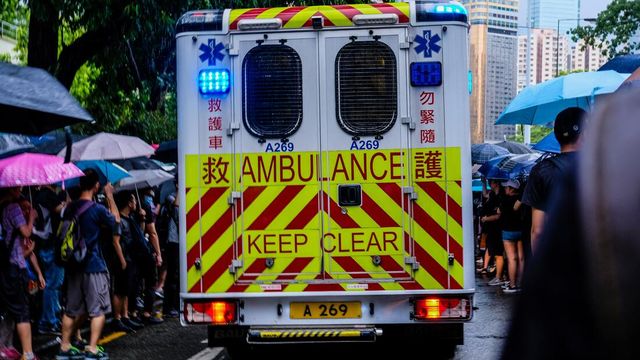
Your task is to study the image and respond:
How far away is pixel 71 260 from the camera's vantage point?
27.9 ft

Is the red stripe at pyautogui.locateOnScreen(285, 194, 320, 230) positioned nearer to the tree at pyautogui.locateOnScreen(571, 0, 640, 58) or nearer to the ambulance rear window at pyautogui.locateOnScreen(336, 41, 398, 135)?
the ambulance rear window at pyautogui.locateOnScreen(336, 41, 398, 135)

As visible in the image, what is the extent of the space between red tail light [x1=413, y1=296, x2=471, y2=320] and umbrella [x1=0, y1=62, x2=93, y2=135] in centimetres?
272

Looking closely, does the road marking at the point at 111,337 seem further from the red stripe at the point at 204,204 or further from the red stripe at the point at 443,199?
the red stripe at the point at 443,199

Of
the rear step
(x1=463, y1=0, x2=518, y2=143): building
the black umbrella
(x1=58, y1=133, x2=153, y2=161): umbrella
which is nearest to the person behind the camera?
the rear step

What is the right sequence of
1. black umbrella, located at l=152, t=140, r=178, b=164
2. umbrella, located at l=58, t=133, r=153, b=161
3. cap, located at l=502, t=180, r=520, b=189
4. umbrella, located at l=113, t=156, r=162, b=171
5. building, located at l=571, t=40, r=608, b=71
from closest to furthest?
umbrella, located at l=58, t=133, r=153, b=161 < cap, located at l=502, t=180, r=520, b=189 < umbrella, located at l=113, t=156, r=162, b=171 < black umbrella, located at l=152, t=140, r=178, b=164 < building, located at l=571, t=40, r=608, b=71

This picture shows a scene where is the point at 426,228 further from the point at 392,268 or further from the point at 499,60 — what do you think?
the point at 499,60

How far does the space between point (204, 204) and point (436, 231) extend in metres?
1.74

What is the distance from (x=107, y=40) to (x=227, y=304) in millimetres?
7909

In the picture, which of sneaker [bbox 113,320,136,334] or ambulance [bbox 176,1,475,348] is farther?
→ sneaker [bbox 113,320,136,334]

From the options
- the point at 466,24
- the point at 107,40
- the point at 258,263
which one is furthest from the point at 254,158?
the point at 107,40

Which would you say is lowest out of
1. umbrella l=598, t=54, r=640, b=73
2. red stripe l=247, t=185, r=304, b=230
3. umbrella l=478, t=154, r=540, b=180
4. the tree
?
umbrella l=478, t=154, r=540, b=180

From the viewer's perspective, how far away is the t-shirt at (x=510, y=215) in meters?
14.0

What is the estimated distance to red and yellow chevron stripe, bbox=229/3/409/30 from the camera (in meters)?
7.22

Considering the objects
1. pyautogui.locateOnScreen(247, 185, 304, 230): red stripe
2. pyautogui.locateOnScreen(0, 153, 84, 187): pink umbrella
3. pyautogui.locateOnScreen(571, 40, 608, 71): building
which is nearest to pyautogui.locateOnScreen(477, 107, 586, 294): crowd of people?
pyautogui.locateOnScreen(247, 185, 304, 230): red stripe
